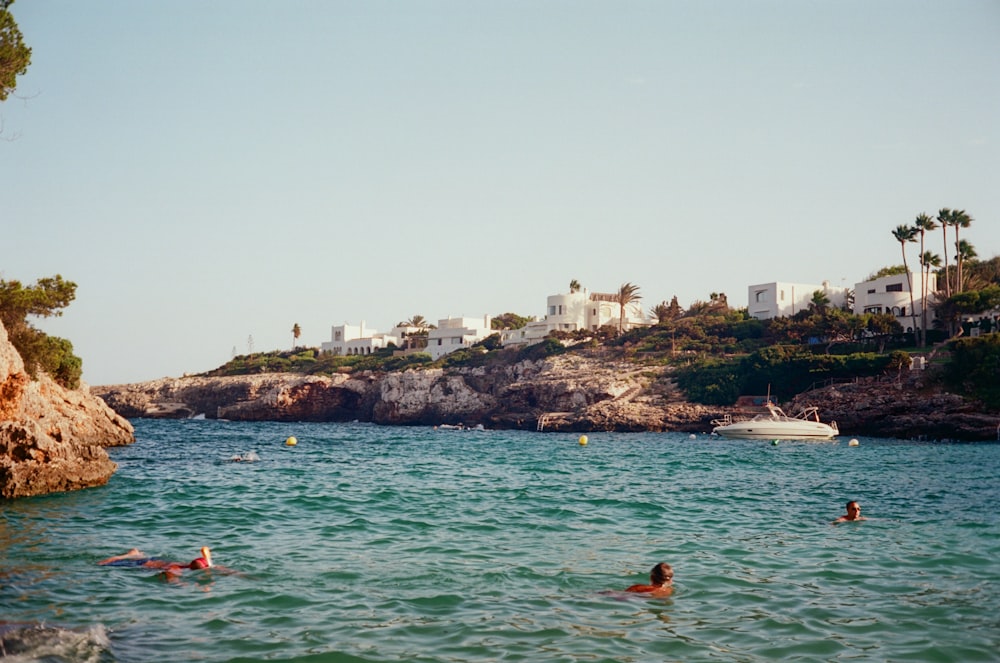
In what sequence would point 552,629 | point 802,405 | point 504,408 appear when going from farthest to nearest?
point 504,408, point 802,405, point 552,629

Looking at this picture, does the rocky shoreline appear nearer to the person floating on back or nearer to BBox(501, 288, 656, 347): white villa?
BBox(501, 288, 656, 347): white villa

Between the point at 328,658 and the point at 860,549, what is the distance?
1077 centimetres

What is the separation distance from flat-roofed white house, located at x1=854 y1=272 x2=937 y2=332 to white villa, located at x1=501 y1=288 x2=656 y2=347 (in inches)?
1266

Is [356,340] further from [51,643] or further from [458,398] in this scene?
[51,643]

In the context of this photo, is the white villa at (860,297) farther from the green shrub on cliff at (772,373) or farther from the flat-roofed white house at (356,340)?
the flat-roofed white house at (356,340)

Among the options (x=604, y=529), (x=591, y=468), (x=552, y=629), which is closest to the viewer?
(x=552, y=629)

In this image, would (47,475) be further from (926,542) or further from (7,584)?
(926,542)

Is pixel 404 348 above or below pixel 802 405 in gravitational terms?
above

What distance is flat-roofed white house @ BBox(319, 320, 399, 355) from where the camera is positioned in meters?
131

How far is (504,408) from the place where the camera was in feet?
272

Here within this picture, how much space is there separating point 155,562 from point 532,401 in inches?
2685

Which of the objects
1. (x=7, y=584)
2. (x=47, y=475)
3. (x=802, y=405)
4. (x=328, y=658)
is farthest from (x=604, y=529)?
(x=802, y=405)

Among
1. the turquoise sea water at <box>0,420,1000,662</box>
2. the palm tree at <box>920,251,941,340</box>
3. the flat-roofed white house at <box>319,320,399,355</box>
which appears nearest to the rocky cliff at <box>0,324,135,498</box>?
the turquoise sea water at <box>0,420,1000,662</box>

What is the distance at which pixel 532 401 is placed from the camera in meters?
80.8
